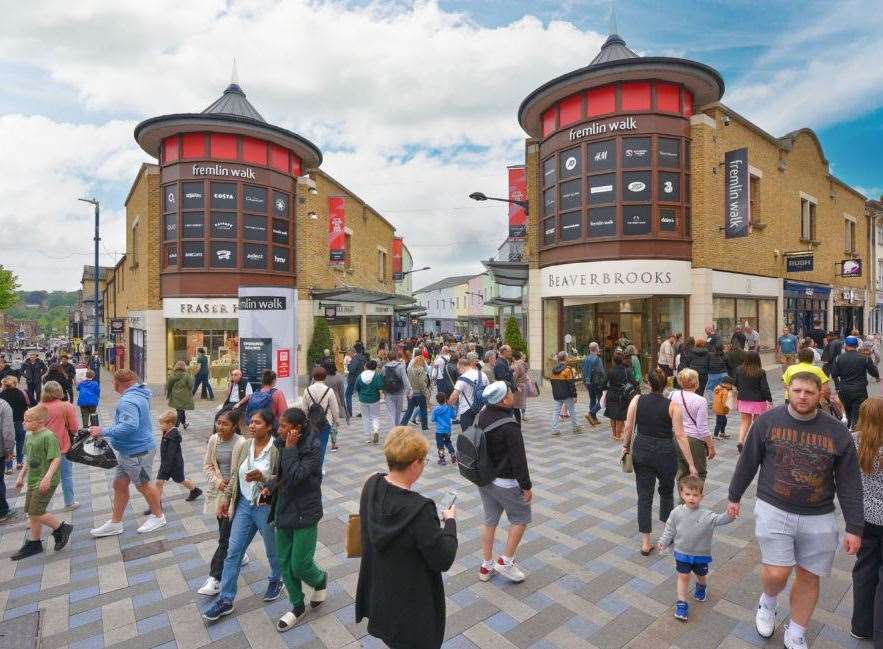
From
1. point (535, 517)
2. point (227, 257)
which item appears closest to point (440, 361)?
point (535, 517)

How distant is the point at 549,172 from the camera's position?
1716 cm

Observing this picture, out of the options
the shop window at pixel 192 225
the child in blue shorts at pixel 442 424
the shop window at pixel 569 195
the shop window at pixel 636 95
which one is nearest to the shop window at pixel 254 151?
the shop window at pixel 192 225

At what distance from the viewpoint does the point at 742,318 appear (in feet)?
60.5

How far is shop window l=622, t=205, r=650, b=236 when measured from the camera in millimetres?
15500

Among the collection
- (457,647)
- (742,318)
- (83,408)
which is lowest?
(457,647)

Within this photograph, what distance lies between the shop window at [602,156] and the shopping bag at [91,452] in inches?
596

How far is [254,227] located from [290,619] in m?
17.6

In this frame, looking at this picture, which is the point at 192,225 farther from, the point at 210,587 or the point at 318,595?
the point at 318,595

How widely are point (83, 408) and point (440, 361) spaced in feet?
26.0

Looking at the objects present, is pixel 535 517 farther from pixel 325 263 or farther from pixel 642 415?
pixel 325 263

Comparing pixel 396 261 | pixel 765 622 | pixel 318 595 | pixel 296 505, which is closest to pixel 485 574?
pixel 318 595

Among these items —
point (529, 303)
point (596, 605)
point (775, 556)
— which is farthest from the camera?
point (529, 303)

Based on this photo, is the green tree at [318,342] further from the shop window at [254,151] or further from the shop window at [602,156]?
the shop window at [602,156]

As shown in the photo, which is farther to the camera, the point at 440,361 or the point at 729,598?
the point at 440,361
